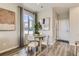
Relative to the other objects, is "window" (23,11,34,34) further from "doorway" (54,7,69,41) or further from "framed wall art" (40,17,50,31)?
"doorway" (54,7,69,41)

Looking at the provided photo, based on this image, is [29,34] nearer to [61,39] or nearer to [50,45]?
[50,45]

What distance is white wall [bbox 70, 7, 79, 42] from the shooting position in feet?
6.10

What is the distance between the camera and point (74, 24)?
1973 mm

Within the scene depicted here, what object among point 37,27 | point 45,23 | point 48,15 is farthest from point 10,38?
point 48,15

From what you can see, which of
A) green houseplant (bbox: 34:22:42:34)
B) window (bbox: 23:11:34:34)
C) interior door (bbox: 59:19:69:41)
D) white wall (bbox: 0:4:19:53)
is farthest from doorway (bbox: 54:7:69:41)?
white wall (bbox: 0:4:19:53)

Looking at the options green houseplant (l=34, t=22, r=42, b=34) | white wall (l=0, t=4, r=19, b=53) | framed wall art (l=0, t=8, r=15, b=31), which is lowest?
white wall (l=0, t=4, r=19, b=53)

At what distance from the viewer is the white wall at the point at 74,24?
186 cm

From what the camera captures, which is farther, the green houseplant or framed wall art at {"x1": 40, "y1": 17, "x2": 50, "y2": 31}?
framed wall art at {"x1": 40, "y1": 17, "x2": 50, "y2": 31}

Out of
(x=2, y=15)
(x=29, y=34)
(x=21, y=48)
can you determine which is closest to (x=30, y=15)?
(x=29, y=34)

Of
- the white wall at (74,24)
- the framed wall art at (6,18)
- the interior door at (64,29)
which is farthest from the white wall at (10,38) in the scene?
the white wall at (74,24)

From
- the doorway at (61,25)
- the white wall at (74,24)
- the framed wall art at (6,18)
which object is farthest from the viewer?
the doorway at (61,25)

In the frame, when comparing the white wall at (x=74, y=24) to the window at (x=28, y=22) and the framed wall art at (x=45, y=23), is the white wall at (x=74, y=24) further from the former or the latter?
the window at (x=28, y=22)

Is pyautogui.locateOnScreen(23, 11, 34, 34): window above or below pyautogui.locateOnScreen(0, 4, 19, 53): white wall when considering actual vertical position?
above

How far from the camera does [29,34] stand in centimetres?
207
